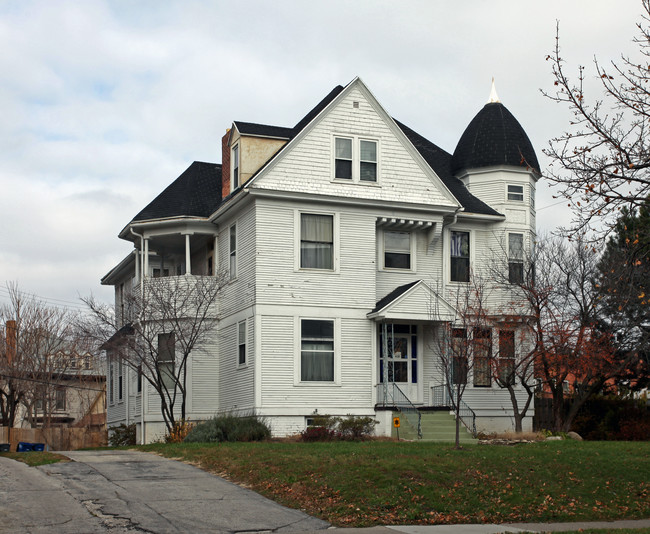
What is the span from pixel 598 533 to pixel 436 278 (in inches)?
706

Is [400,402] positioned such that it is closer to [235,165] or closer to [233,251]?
[233,251]

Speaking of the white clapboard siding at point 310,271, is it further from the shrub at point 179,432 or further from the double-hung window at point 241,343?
the shrub at point 179,432

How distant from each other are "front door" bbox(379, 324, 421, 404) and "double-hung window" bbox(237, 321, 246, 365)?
14.8 ft

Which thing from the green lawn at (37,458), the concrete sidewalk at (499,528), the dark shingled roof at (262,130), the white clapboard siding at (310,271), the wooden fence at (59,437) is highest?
the dark shingled roof at (262,130)

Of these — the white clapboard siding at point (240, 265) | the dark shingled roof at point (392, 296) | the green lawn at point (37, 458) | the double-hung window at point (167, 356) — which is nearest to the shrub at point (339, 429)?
the dark shingled roof at point (392, 296)

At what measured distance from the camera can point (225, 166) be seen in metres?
31.1

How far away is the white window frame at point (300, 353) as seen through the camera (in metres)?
26.6

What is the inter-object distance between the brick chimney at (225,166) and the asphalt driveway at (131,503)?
577 inches

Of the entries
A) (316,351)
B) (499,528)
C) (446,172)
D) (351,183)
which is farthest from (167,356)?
(499,528)

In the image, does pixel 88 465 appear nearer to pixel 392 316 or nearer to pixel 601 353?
pixel 392 316

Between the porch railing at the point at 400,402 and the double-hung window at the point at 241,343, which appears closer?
the porch railing at the point at 400,402

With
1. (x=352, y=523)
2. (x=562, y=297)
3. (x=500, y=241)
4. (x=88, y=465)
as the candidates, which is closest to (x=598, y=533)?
(x=352, y=523)

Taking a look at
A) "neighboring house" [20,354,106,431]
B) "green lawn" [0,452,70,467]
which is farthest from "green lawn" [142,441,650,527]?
"neighboring house" [20,354,106,431]

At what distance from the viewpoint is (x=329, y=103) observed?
28.2m
